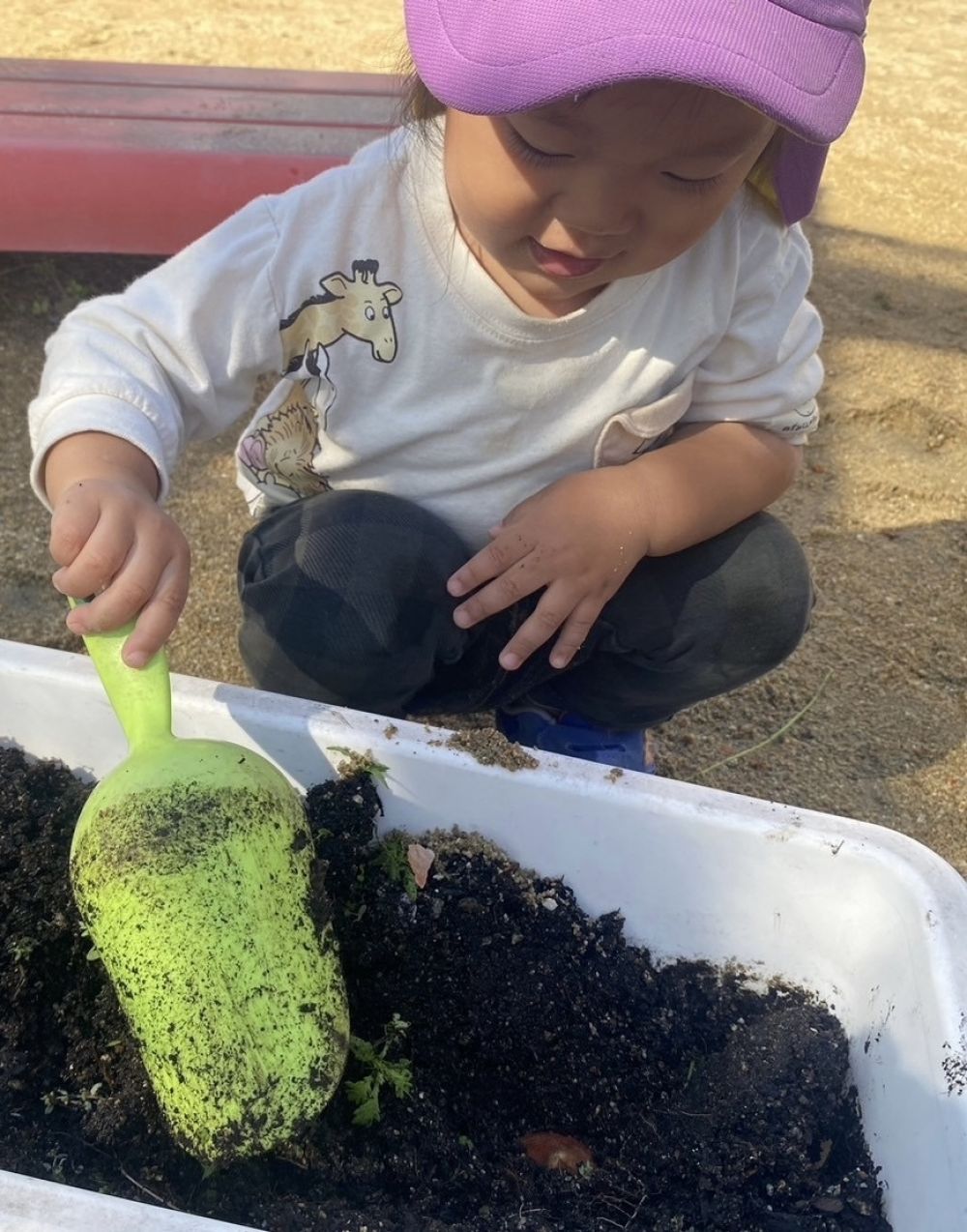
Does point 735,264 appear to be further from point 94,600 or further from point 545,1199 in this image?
point 545,1199

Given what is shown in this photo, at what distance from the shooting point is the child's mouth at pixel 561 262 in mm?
974

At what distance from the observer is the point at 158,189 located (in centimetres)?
207

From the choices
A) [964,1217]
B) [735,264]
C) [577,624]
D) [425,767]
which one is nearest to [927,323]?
[735,264]

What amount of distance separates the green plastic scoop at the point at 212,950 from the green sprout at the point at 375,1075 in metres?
0.06

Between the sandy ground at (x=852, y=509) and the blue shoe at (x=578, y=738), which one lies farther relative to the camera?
the sandy ground at (x=852, y=509)

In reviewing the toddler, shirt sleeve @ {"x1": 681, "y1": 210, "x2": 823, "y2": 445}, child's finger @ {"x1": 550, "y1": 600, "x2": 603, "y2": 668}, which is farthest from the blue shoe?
shirt sleeve @ {"x1": 681, "y1": 210, "x2": 823, "y2": 445}

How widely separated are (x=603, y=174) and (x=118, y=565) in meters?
0.45

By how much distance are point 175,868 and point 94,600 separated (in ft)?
0.68

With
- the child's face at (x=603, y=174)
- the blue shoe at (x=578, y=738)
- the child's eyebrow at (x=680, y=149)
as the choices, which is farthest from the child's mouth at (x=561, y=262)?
the blue shoe at (x=578, y=738)

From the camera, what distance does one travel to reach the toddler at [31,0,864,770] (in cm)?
99

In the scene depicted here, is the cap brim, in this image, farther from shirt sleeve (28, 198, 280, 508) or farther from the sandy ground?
the sandy ground

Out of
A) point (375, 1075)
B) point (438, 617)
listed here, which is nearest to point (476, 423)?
point (438, 617)

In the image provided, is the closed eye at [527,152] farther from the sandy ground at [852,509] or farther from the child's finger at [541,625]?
the sandy ground at [852,509]

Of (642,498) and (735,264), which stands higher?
(735,264)
